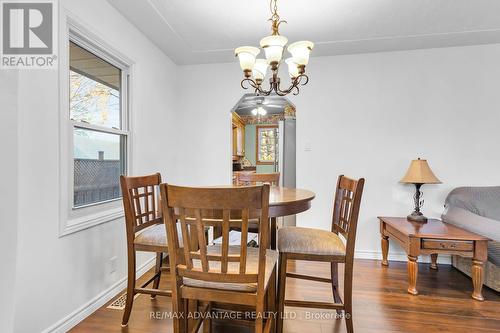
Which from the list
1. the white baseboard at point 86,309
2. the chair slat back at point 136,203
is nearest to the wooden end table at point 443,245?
the chair slat back at point 136,203

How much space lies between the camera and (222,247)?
1.13 metres

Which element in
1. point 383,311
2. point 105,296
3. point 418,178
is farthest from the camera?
point 418,178

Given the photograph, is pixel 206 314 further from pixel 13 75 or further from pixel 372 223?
pixel 372 223

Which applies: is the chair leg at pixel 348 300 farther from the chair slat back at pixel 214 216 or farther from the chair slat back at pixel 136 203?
the chair slat back at pixel 136 203

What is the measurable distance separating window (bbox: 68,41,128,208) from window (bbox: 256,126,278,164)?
5095 mm

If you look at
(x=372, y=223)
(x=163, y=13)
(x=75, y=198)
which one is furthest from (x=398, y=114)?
(x=75, y=198)

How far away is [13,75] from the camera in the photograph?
2.58 ft

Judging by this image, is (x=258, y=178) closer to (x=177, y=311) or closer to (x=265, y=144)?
(x=177, y=311)

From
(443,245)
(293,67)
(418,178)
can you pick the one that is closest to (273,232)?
(293,67)

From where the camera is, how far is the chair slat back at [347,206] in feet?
5.28

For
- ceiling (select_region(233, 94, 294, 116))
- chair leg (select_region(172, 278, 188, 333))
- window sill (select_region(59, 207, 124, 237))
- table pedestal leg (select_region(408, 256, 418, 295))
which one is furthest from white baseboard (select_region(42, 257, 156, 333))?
ceiling (select_region(233, 94, 294, 116))

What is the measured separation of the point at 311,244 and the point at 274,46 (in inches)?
52.1

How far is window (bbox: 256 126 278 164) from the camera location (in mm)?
7309

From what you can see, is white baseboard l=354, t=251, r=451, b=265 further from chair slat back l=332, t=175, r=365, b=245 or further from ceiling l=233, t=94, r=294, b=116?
ceiling l=233, t=94, r=294, b=116
